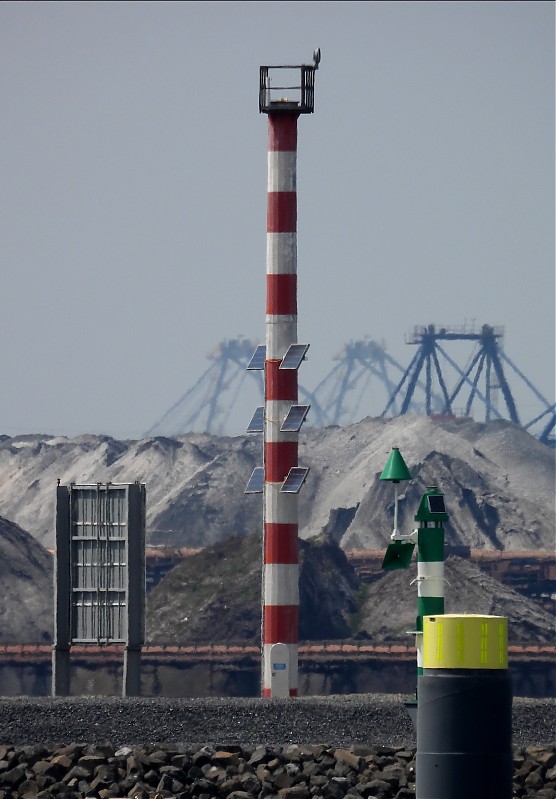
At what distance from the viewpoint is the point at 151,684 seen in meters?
78.5

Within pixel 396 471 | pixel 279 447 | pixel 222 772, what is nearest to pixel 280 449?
pixel 279 447

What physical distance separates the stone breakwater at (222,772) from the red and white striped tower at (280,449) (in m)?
9.97

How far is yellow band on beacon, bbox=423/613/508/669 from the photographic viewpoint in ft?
28.5

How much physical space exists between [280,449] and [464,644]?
862 inches

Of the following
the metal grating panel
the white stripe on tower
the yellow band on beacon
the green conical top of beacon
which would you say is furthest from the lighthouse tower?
the yellow band on beacon

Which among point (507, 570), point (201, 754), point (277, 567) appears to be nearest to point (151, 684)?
point (507, 570)

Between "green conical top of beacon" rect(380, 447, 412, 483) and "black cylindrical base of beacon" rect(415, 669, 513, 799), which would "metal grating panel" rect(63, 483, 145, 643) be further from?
"black cylindrical base of beacon" rect(415, 669, 513, 799)

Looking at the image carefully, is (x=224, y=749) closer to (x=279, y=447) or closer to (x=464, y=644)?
(x=279, y=447)

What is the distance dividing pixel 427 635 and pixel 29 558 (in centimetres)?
9329

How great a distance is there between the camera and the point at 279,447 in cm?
3056

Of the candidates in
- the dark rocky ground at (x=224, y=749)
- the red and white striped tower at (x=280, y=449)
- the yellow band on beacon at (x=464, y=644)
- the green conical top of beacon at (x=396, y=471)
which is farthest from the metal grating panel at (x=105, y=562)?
the yellow band on beacon at (x=464, y=644)

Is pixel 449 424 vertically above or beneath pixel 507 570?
above

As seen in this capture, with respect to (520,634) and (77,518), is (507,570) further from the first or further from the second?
(77,518)

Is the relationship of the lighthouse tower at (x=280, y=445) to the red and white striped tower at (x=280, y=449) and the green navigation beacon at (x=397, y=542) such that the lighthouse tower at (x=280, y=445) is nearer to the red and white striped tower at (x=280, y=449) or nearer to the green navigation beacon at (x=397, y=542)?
the red and white striped tower at (x=280, y=449)
